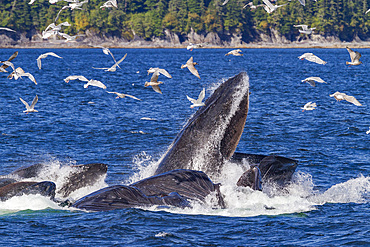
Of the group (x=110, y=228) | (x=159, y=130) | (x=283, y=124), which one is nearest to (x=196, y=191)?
(x=110, y=228)

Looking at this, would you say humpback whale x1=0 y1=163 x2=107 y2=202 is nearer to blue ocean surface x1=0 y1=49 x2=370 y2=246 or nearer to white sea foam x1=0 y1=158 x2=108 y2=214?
white sea foam x1=0 y1=158 x2=108 y2=214

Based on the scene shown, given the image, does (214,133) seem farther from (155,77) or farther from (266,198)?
(155,77)

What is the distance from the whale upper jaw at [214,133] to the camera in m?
11.7

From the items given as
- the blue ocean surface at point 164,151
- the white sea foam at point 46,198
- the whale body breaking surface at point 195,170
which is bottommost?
the blue ocean surface at point 164,151

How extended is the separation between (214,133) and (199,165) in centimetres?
79

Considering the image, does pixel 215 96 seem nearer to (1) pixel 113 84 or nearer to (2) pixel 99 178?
(2) pixel 99 178

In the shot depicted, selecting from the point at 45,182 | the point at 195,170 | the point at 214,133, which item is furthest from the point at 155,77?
the point at 195,170

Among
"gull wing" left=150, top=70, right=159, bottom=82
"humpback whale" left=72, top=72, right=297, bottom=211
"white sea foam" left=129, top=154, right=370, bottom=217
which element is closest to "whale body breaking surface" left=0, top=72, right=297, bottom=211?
"humpback whale" left=72, top=72, right=297, bottom=211

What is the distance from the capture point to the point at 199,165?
12195 mm

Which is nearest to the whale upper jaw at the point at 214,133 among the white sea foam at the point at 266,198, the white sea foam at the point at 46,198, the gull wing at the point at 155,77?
the white sea foam at the point at 266,198

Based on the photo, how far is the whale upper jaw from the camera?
11742 millimetres

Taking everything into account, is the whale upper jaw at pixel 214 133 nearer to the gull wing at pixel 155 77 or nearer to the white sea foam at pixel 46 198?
the white sea foam at pixel 46 198

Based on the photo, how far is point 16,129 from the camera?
2783cm

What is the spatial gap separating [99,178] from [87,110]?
77.0 feet
